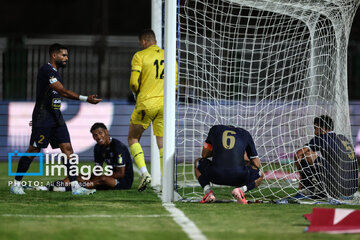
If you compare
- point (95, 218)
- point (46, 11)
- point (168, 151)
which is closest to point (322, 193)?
point (168, 151)

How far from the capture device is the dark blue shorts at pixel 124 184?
9094 mm

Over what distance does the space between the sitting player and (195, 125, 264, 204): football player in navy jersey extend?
1621 millimetres

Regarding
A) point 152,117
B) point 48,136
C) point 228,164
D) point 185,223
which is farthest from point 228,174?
point 48,136

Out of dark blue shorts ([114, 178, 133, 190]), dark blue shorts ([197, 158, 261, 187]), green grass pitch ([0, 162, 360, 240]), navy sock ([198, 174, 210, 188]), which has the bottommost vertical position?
dark blue shorts ([114, 178, 133, 190])

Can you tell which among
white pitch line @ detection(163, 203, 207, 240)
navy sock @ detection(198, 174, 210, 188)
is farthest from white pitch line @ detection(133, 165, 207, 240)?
navy sock @ detection(198, 174, 210, 188)

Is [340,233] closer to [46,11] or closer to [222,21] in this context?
[222,21]

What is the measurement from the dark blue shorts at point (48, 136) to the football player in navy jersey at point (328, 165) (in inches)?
111

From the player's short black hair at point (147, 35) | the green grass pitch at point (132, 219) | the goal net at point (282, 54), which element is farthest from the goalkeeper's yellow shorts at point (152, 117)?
the green grass pitch at point (132, 219)

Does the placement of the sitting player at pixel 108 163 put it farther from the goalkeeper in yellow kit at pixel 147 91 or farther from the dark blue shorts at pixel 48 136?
the dark blue shorts at pixel 48 136

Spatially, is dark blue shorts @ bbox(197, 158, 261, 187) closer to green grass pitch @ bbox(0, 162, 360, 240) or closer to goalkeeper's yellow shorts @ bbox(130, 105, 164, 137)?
green grass pitch @ bbox(0, 162, 360, 240)

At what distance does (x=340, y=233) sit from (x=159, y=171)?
4.31 meters

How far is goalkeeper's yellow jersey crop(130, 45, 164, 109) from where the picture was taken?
8719mm

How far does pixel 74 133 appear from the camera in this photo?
14.0m

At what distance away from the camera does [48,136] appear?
8.35 metres
